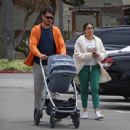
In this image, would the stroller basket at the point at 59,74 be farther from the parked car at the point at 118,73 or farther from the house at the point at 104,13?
the house at the point at 104,13

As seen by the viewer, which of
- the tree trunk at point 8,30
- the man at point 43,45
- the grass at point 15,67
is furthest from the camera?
the tree trunk at point 8,30

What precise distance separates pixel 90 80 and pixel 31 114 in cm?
156

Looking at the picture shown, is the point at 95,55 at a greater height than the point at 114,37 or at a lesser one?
greater

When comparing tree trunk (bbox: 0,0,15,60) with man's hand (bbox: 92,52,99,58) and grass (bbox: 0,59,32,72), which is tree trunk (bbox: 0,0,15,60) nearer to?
grass (bbox: 0,59,32,72)

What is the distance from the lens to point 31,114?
13.0 meters

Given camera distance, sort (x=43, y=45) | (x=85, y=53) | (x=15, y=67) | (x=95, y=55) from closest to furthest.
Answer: (x=43, y=45) < (x=95, y=55) < (x=85, y=53) < (x=15, y=67)

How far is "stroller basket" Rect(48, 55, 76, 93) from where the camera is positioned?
1064cm

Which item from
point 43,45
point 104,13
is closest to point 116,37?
point 43,45

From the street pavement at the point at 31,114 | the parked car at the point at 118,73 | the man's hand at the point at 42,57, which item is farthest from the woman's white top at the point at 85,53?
the parked car at the point at 118,73

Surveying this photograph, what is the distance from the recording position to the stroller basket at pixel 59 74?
419 inches

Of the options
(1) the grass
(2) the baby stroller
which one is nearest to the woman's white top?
(2) the baby stroller

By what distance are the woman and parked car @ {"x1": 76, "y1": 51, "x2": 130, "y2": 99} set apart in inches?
78.5

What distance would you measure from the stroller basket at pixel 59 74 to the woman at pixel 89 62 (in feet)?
4.39

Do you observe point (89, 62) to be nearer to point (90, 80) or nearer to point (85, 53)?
point (85, 53)
